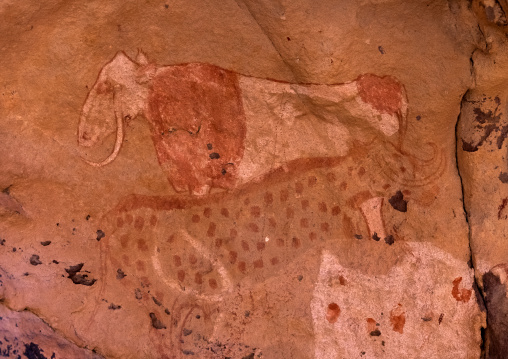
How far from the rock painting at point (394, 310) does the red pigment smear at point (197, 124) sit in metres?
0.64

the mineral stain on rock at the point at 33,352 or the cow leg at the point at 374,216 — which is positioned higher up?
the cow leg at the point at 374,216

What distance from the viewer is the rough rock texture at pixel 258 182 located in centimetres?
226

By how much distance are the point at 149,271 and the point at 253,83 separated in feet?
3.05

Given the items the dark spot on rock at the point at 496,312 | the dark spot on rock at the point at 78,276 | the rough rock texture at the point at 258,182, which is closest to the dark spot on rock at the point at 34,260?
the rough rock texture at the point at 258,182

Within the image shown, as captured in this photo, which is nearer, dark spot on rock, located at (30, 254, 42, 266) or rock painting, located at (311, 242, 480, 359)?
dark spot on rock, located at (30, 254, 42, 266)

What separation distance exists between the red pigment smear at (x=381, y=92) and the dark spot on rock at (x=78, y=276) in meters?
1.42

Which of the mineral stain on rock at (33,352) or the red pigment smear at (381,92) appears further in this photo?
the mineral stain on rock at (33,352)

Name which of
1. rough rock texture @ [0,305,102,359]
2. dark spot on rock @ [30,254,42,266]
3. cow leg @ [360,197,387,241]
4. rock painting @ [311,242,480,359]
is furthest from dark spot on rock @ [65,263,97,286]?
cow leg @ [360,197,387,241]

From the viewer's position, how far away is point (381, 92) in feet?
7.70

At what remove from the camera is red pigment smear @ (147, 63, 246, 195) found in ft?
7.57

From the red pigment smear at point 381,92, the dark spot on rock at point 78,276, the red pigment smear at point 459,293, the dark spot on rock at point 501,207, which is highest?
the red pigment smear at point 381,92

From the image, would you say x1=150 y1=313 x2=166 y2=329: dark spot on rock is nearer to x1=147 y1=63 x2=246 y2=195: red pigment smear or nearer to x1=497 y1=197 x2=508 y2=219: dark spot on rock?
x1=147 y1=63 x2=246 y2=195: red pigment smear

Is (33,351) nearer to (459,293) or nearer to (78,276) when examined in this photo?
(78,276)

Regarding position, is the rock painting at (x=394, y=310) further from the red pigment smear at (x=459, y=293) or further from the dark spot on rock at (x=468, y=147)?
the dark spot on rock at (x=468, y=147)
